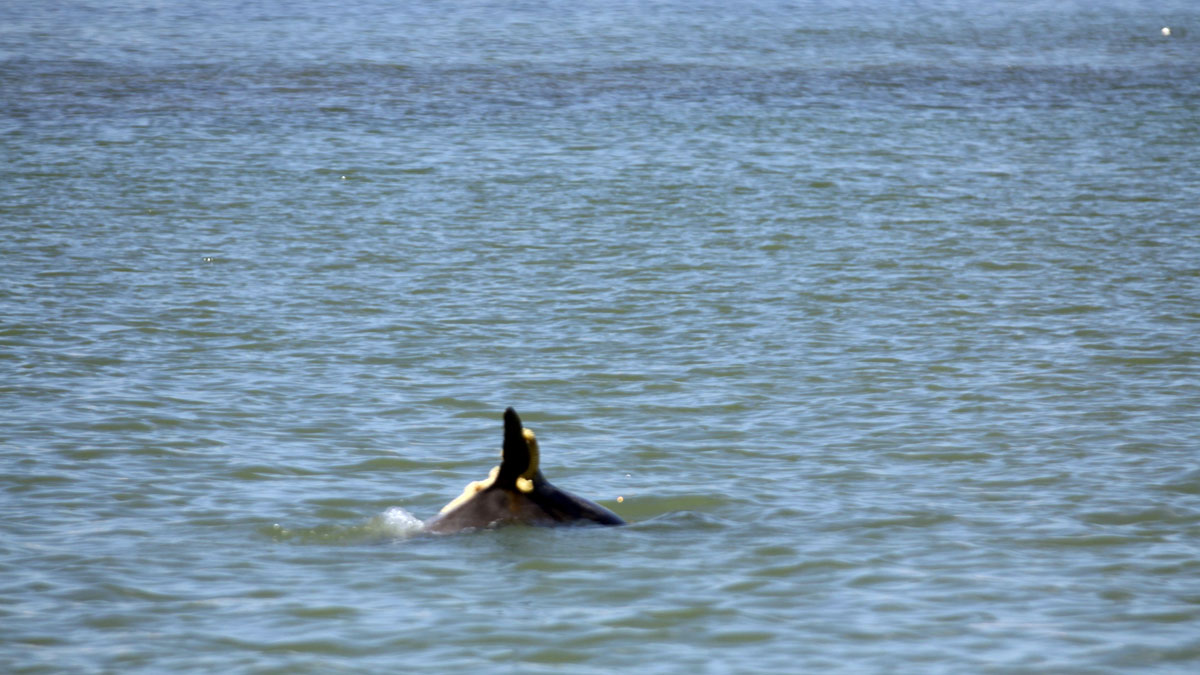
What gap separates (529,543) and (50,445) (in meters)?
4.17

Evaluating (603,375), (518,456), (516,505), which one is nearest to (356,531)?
(516,505)

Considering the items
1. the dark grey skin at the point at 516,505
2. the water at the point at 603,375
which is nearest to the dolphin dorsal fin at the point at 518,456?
the dark grey skin at the point at 516,505

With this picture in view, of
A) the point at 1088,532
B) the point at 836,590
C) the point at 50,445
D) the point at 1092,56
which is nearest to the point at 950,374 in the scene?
the point at 1088,532

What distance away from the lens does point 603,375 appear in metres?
13.2

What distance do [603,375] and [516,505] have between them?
493cm

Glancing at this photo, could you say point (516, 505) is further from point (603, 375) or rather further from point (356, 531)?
point (603, 375)

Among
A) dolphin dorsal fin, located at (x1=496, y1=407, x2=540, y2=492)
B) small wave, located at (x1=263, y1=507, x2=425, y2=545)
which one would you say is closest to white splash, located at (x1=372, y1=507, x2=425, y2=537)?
small wave, located at (x1=263, y1=507, x2=425, y2=545)

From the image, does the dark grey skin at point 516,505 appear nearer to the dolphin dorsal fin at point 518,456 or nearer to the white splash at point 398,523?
the dolphin dorsal fin at point 518,456

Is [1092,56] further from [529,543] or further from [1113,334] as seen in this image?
[529,543]

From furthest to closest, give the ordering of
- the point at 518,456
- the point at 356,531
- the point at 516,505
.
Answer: the point at 356,531 → the point at 516,505 → the point at 518,456

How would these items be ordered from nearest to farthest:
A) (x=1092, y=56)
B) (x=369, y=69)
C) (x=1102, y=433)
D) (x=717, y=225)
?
(x=1102, y=433) → (x=717, y=225) → (x=369, y=69) → (x=1092, y=56)

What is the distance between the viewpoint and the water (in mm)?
7746

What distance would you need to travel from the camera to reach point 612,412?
39.9 feet

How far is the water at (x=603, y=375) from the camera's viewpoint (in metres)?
7.75
